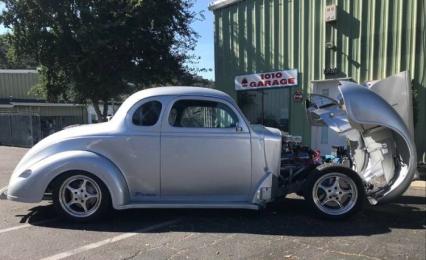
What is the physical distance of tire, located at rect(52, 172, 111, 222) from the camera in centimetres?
607

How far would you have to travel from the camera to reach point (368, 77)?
11.3 meters

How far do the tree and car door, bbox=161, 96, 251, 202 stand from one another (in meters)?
9.23

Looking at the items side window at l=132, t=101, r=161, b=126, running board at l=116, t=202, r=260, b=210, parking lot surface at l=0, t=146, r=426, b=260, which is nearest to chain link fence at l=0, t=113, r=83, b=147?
parking lot surface at l=0, t=146, r=426, b=260

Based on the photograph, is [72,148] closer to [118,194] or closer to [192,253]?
[118,194]

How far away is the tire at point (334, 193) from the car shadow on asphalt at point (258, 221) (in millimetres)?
140

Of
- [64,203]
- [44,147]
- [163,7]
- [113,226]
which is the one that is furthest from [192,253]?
[163,7]

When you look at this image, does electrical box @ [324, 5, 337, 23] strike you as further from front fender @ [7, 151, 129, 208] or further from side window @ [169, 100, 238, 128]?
front fender @ [7, 151, 129, 208]

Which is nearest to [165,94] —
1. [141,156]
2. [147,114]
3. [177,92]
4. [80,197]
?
[177,92]

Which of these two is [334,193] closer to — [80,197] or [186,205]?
[186,205]

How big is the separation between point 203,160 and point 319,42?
23.8ft

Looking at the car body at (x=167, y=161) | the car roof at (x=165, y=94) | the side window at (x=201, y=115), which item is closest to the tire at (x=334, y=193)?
the car body at (x=167, y=161)

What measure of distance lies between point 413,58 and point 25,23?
12178mm

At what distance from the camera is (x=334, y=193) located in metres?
6.34

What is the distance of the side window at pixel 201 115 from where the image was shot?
6.31m
